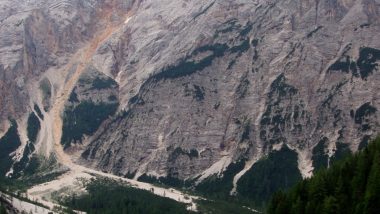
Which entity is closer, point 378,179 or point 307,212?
point 378,179

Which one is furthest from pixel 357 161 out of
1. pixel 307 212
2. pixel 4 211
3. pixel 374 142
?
pixel 4 211

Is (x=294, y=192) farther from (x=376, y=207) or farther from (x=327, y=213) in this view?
(x=376, y=207)

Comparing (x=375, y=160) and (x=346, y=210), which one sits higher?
(x=375, y=160)

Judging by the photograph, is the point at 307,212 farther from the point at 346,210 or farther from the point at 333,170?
the point at 333,170

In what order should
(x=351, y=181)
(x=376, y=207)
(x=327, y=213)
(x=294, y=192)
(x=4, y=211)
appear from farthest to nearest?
(x=4, y=211), (x=294, y=192), (x=351, y=181), (x=327, y=213), (x=376, y=207)

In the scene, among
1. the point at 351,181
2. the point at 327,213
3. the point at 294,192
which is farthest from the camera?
the point at 294,192

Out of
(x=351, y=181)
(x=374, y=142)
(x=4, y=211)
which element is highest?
(x=374, y=142)
